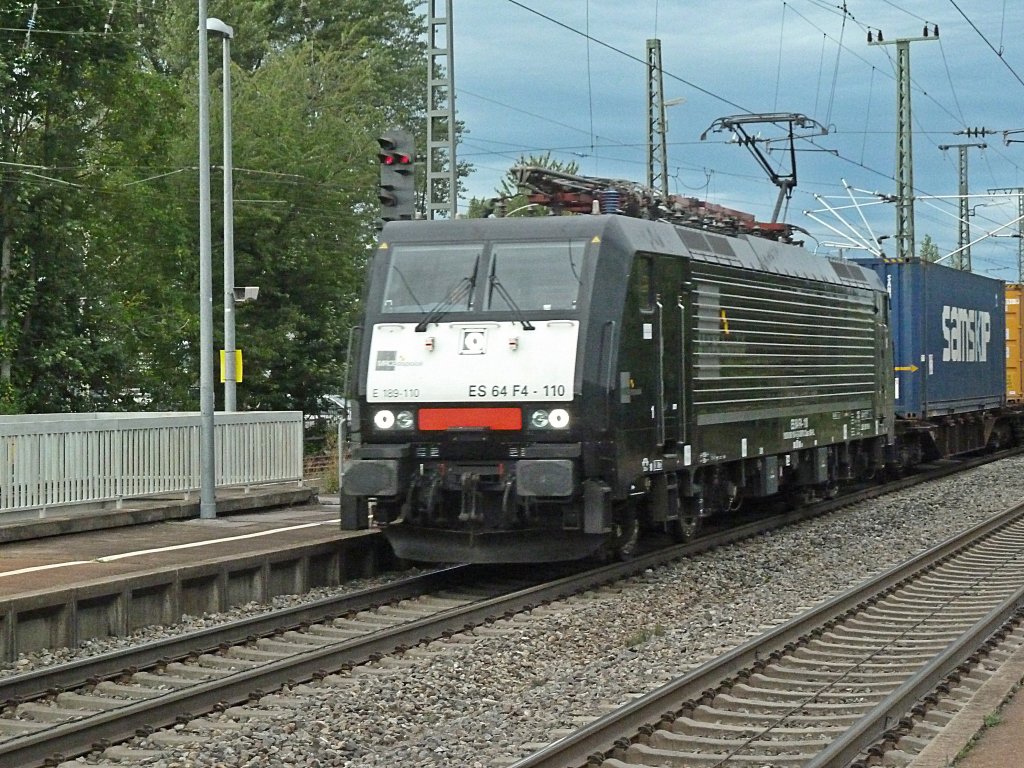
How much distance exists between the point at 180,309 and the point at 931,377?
16.3 m

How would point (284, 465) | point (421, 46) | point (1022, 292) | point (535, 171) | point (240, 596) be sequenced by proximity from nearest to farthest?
point (240, 596) → point (535, 171) → point (284, 465) → point (1022, 292) → point (421, 46)

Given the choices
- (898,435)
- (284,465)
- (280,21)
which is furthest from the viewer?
(280,21)

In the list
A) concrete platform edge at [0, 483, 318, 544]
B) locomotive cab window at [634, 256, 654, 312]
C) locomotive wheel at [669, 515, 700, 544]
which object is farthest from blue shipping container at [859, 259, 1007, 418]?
locomotive cab window at [634, 256, 654, 312]

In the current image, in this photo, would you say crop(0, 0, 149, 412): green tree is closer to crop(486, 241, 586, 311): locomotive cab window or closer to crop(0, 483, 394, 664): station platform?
crop(0, 483, 394, 664): station platform

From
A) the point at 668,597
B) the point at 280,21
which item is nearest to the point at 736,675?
the point at 668,597

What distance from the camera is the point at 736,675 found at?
966 centimetres

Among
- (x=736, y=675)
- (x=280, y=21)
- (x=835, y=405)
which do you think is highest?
(x=280, y=21)

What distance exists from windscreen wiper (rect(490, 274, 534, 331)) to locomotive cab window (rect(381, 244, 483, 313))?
177 mm

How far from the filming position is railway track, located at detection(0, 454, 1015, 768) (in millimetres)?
8258

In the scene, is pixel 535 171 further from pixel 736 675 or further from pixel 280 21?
pixel 280 21

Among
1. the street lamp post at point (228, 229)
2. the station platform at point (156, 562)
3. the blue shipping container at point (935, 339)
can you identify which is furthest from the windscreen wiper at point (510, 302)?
the blue shipping container at point (935, 339)

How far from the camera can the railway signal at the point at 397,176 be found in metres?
17.8

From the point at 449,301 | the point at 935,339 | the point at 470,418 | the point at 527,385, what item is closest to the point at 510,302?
the point at 449,301

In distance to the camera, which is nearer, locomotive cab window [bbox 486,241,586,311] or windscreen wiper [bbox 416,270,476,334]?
locomotive cab window [bbox 486,241,586,311]
